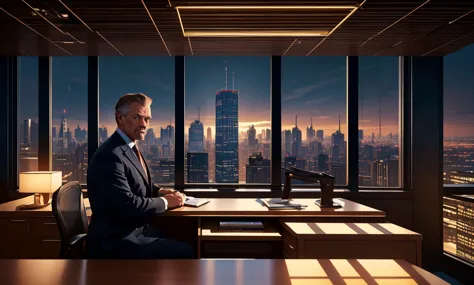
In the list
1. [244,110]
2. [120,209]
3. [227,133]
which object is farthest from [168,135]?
[120,209]

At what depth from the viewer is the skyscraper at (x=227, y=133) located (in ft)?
15.4

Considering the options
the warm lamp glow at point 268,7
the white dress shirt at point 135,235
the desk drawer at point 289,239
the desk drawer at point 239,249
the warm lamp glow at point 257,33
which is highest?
the warm lamp glow at point 257,33

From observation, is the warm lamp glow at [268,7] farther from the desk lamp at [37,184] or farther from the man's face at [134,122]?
the desk lamp at [37,184]

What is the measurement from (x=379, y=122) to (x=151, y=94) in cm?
315

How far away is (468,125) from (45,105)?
5.59 meters

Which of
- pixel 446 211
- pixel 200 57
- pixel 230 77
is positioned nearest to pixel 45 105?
pixel 200 57

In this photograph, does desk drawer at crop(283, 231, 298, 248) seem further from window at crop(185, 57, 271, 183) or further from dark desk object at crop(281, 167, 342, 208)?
window at crop(185, 57, 271, 183)

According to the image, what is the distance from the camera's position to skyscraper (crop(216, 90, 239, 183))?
4695mm

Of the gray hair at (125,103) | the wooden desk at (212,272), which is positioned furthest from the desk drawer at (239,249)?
the wooden desk at (212,272)

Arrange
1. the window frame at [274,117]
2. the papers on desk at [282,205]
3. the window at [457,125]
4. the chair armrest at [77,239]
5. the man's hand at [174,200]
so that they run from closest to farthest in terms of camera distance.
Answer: the chair armrest at [77,239], the man's hand at [174,200], the papers on desk at [282,205], the window at [457,125], the window frame at [274,117]

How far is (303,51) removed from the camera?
422 cm

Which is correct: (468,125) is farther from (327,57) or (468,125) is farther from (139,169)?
(139,169)

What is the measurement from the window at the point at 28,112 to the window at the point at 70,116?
0.24 meters

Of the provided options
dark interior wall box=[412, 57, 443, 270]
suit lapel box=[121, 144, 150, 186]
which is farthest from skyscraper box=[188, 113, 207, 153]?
dark interior wall box=[412, 57, 443, 270]
